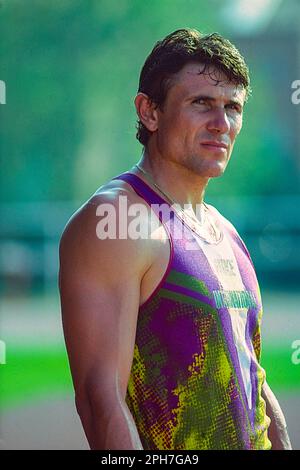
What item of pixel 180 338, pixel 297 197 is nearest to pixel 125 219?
pixel 180 338

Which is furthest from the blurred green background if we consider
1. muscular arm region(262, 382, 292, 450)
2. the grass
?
muscular arm region(262, 382, 292, 450)

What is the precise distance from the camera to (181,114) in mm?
2270

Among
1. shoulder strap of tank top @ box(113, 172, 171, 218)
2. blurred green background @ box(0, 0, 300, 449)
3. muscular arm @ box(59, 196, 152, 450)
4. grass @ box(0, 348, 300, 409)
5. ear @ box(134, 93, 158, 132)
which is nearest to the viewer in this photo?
muscular arm @ box(59, 196, 152, 450)

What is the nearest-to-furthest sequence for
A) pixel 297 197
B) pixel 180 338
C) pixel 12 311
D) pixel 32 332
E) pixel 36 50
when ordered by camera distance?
1. pixel 180 338
2. pixel 32 332
3. pixel 12 311
4. pixel 297 197
5. pixel 36 50

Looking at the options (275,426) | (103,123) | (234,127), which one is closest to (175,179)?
(234,127)

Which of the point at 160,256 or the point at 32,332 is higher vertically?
the point at 160,256

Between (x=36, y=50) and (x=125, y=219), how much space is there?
13.6 meters

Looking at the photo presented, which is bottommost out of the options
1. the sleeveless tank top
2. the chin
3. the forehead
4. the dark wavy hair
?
the sleeveless tank top

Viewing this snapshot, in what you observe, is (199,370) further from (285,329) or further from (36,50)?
(36,50)

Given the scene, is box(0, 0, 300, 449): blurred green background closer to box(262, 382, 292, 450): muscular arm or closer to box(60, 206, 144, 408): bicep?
box(262, 382, 292, 450): muscular arm

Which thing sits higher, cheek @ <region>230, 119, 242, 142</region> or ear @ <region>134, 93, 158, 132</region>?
ear @ <region>134, 93, 158, 132</region>

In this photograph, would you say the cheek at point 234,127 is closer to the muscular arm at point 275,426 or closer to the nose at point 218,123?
the nose at point 218,123

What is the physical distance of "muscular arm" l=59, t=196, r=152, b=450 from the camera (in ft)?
6.24

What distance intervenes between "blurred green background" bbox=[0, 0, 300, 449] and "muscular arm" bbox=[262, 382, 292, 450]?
10847 millimetres
